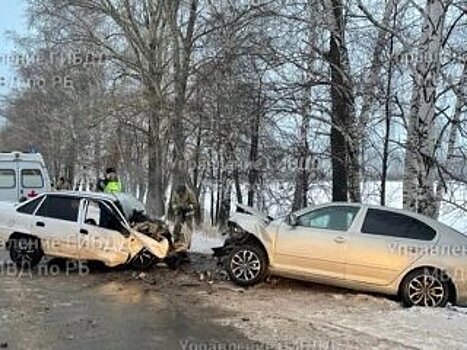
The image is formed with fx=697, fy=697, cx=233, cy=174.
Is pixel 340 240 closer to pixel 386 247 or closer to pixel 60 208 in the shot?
pixel 386 247

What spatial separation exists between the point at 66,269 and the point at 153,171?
14.3m

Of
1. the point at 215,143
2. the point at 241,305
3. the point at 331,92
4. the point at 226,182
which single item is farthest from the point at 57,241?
the point at 226,182

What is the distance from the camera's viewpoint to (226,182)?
2388cm

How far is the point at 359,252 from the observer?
10539 millimetres

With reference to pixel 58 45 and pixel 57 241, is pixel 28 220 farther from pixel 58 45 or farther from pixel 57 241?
pixel 58 45

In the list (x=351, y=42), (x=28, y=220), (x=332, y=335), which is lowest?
(x=332, y=335)

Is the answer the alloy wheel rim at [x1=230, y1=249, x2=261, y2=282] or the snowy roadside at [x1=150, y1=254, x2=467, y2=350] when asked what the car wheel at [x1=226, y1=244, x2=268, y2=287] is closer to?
the alloy wheel rim at [x1=230, y1=249, x2=261, y2=282]

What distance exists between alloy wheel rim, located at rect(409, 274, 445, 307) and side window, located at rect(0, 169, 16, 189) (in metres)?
→ 13.3

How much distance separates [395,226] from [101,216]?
5275 mm

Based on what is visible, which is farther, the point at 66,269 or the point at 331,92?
the point at 331,92

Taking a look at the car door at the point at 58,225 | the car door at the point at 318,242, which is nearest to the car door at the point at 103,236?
the car door at the point at 58,225

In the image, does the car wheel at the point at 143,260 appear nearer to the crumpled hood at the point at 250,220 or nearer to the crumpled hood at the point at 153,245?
the crumpled hood at the point at 153,245

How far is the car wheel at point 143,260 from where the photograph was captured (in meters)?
12.5

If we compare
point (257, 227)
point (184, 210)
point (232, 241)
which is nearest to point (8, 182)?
point (184, 210)
